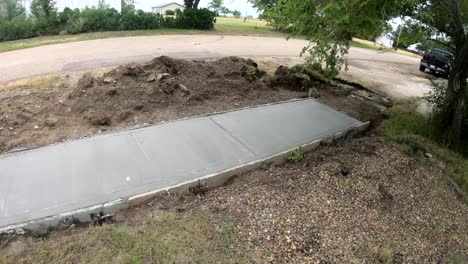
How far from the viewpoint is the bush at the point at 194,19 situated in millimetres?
18969

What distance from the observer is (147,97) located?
621 centimetres

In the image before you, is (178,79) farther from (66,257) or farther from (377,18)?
(66,257)

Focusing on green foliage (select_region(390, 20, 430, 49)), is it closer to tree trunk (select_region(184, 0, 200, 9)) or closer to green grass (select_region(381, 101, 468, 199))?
green grass (select_region(381, 101, 468, 199))

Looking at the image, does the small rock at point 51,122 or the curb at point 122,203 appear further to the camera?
the small rock at point 51,122

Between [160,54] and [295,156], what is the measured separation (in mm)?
7997

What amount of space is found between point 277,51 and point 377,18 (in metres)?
10.4

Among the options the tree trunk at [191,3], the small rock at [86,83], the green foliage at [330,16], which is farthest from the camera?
the tree trunk at [191,3]

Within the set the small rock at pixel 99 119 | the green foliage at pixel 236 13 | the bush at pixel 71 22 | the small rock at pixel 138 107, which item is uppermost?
the green foliage at pixel 236 13

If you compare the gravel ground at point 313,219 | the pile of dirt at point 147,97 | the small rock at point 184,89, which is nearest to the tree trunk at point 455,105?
the pile of dirt at point 147,97

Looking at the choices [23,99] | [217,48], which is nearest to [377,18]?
[23,99]

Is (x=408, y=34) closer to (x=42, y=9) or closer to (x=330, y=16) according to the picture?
(x=330, y=16)

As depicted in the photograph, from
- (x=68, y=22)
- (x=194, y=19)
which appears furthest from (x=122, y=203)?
(x=194, y=19)

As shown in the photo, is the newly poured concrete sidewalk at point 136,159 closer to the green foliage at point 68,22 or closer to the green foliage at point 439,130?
the green foliage at point 439,130

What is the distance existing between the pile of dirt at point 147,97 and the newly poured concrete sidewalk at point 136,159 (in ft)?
1.44
